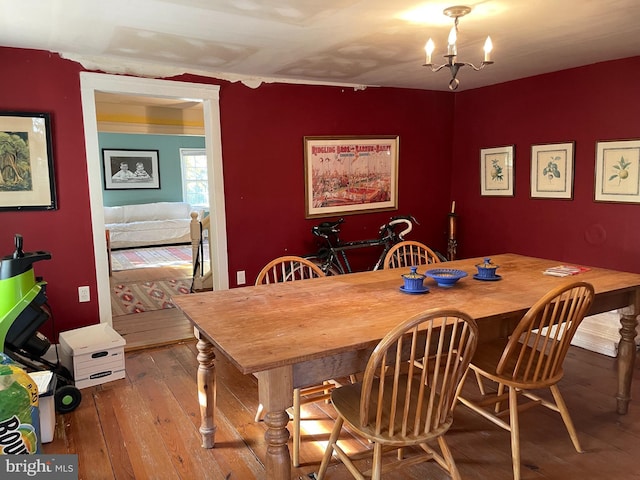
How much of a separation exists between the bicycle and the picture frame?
163cm

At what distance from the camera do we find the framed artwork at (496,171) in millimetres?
4477

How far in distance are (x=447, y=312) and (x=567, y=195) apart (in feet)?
9.87

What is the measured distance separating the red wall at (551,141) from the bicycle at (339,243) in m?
0.76

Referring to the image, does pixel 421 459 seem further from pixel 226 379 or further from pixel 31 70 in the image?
pixel 31 70

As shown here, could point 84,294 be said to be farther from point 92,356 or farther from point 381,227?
point 381,227

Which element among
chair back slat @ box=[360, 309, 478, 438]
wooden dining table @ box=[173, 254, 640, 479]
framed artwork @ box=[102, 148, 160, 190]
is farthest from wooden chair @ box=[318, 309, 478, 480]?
framed artwork @ box=[102, 148, 160, 190]

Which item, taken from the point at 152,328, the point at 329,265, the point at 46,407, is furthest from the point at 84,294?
the point at 329,265

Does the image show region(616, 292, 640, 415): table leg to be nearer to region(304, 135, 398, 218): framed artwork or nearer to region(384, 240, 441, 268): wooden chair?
region(384, 240, 441, 268): wooden chair

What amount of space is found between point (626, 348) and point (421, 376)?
144 centimetres

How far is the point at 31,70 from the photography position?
10.3ft

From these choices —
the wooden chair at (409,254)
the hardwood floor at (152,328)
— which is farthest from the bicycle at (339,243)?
the hardwood floor at (152,328)

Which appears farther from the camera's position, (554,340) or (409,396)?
(554,340)

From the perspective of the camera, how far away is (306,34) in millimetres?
2775

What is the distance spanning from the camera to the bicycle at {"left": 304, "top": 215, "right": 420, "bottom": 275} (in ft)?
14.0
